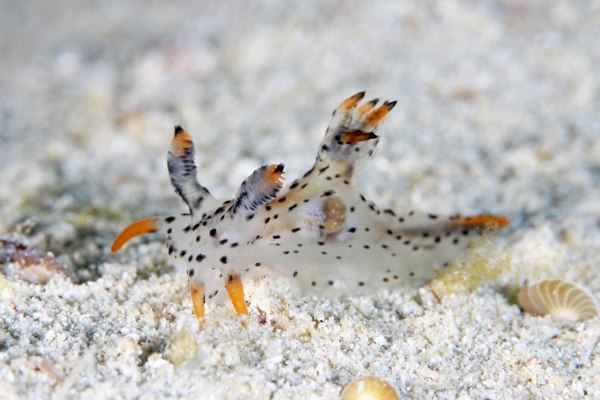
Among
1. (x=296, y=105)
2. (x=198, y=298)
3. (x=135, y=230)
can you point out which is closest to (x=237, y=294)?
(x=198, y=298)

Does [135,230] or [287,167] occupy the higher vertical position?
[287,167]

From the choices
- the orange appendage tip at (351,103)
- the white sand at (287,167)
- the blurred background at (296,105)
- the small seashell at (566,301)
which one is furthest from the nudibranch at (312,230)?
the blurred background at (296,105)

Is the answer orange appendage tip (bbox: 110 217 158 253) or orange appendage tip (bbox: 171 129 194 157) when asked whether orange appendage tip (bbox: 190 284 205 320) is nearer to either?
orange appendage tip (bbox: 110 217 158 253)

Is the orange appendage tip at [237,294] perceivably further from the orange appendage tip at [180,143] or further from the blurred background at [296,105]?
the blurred background at [296,105]

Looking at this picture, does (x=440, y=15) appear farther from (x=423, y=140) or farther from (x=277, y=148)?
(x=277, y=148)

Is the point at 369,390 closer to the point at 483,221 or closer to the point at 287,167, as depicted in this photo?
the point at 483,221

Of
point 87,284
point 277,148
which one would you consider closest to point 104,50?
point 277,148
